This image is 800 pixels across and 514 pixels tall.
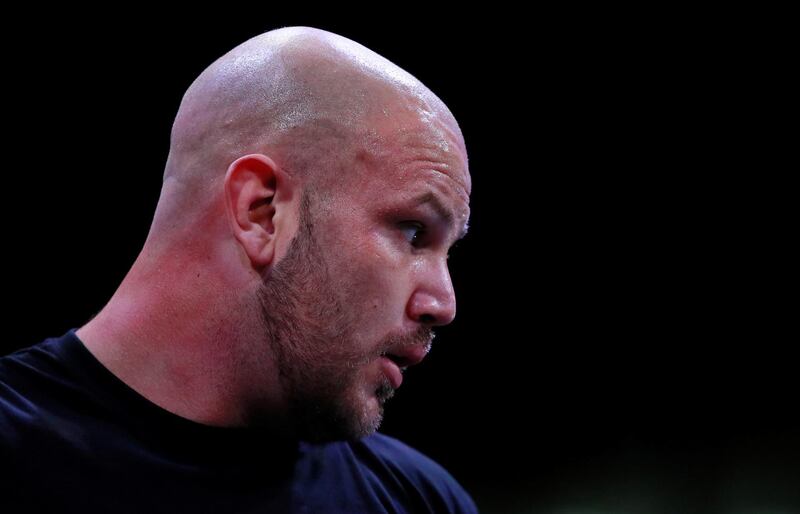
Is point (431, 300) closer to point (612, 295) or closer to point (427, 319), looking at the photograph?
point (427, 319)

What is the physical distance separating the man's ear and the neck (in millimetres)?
61

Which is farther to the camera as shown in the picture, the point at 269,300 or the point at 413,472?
the point at 413,472

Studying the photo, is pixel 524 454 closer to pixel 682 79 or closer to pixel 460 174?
pixel 682 79

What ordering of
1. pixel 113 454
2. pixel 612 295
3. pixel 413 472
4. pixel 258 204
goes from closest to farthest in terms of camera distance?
pixel 113 454 < pixel 258 204 < pixel 413 472 < pixel 612 295

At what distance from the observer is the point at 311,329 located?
98cm

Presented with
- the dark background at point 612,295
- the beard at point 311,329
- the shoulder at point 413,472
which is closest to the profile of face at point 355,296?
the beard at point 311,329

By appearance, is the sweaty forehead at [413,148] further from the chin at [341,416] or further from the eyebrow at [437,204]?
the chin at [341,416]

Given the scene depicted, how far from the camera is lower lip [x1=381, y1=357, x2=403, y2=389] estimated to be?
1.01m

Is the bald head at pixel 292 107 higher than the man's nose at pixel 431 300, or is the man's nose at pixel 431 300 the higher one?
the bald head at pixel 292 107

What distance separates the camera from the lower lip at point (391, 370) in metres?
1.01

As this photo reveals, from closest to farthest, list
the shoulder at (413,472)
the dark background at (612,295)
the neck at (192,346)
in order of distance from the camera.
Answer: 1. the neck at (192,346)
2. the shoulder at (413,472)
3. the dark background at (612,295)

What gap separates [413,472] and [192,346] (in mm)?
486

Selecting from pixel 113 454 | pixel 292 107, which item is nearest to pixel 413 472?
pixel 113 454

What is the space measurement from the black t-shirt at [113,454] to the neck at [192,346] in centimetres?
2
